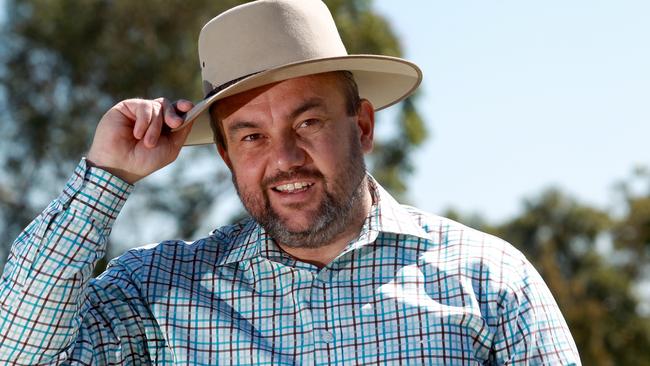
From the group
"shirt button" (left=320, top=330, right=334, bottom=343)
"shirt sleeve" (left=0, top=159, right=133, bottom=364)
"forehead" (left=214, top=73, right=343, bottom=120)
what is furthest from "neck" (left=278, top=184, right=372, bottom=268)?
"shirt sleeve" (left=0, top=159, right=133, bottom=364)

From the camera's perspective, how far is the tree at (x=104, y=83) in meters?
18.5

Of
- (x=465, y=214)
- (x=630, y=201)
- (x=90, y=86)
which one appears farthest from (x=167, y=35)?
(x=465, y=214)

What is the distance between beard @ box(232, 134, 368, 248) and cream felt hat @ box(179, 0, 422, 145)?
276 mm

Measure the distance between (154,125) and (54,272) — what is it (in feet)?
1.60

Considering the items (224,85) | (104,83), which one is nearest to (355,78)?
(224,85)

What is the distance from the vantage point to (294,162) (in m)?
2.90

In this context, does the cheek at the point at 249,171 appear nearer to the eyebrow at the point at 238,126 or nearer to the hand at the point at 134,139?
the eyebrow at the point at 238,126

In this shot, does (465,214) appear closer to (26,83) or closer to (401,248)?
(26,83)

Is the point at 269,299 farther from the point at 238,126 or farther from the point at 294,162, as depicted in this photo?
the point at 238,126

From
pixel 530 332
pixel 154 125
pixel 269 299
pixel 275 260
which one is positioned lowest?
pixel 530 332

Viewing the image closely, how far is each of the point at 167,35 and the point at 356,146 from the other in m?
16.3

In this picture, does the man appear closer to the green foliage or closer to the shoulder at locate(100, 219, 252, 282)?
the shoulder at locate(100, 219, 252, 282)

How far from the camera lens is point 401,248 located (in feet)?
9.80

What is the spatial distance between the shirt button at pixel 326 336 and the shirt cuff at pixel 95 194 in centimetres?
64
